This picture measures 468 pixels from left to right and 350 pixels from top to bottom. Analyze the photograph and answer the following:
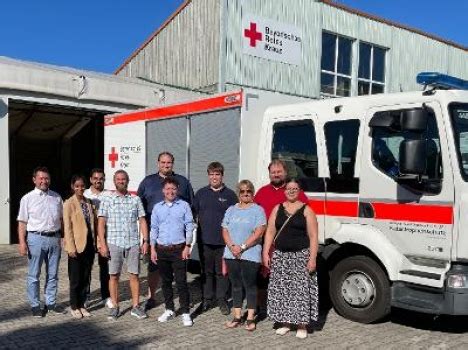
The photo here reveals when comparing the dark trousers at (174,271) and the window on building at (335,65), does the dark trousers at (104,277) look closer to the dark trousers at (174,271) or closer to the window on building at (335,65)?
the dark trousers at (174,271)

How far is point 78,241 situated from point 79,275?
0.40 m


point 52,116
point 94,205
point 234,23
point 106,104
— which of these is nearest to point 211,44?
point 234,23

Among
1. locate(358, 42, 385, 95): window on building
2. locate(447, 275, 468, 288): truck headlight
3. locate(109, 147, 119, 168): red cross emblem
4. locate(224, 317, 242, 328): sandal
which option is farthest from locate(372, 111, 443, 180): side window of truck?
locate(358, 42, 385, 95): window on building

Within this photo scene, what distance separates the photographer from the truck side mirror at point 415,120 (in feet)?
15.0

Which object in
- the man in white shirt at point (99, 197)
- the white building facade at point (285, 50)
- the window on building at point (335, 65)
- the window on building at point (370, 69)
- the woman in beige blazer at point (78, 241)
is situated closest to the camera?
the woman in beige blazer at point (78, 241)

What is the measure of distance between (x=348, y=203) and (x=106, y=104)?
901 centimetres

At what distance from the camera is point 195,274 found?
795 cm

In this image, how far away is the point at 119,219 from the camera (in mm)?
5367

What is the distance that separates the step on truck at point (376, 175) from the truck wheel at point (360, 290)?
11 mm

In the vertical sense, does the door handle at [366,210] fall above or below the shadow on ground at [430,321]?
above

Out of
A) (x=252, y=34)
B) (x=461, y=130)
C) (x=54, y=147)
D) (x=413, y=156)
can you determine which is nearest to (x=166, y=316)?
(x=413, y=156)

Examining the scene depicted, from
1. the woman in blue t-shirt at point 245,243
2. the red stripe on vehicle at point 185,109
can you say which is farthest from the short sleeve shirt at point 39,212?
the red stripe on vehicle at point 185,109

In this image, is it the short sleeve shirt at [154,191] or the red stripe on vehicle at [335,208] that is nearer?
the red stripe on vehicle at [335,208]

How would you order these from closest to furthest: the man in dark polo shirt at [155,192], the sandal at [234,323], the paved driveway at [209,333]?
the paved driveway at [209,333], the sandal at [234,323], the man in dark polo shirt at [155,192]
